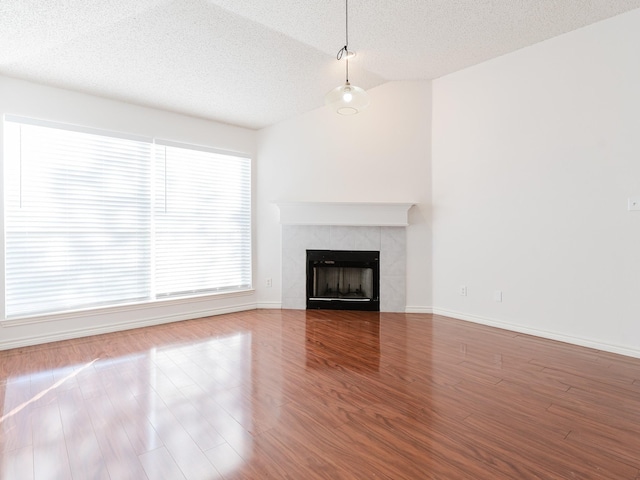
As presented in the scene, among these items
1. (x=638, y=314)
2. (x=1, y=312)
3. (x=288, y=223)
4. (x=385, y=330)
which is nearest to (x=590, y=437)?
(x=638, y=314)

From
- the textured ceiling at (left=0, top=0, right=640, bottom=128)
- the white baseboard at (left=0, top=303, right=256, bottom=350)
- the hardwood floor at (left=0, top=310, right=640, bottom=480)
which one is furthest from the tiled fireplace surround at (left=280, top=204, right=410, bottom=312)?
the textured ceiling at (left=0, top=0, right=640, bottom=128)

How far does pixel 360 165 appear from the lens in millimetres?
4516

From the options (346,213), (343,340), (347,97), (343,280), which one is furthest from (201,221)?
(347,97)

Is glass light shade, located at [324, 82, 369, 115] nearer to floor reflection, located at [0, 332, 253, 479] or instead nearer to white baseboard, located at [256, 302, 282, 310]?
floor reflection, located at [0, 332, 253, 479]

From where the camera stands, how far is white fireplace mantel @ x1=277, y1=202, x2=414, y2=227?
171 inches

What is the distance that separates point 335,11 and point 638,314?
3.65m

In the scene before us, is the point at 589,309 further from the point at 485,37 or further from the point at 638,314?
the point at 485,37

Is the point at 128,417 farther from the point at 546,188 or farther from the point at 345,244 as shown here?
the point at 546,188

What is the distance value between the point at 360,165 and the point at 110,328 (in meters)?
3.71

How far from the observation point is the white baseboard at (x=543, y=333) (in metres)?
2.87

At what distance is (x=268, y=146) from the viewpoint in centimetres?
490

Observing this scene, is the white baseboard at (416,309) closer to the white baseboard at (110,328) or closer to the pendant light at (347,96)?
the white baseboard at (110,328)

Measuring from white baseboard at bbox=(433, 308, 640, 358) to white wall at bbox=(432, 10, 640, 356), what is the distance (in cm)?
1

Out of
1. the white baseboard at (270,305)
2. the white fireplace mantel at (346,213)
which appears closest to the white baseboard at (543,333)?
the white fireplace mantel at (346,213)
